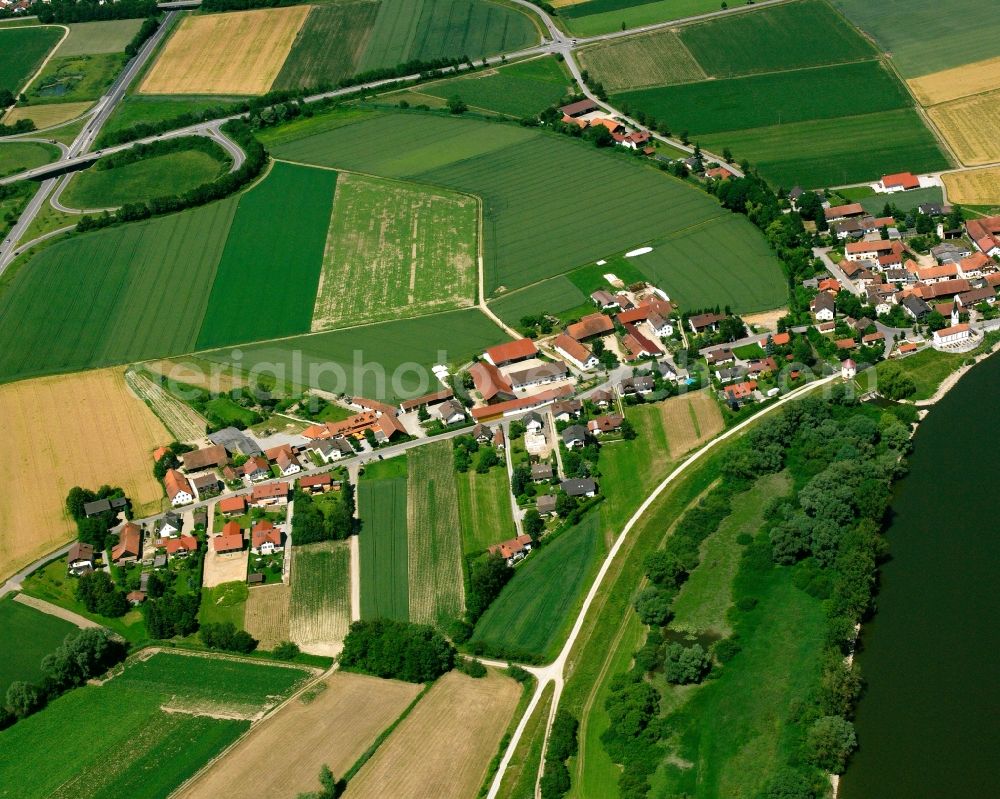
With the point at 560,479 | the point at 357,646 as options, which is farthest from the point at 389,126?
the point at 357,646

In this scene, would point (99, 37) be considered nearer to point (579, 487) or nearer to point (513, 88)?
point (513, 88)

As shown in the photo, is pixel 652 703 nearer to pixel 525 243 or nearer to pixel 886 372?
pixel 886 372

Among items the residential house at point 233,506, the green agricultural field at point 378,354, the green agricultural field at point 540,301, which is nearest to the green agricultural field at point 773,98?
the green agricultural field at point 540,301

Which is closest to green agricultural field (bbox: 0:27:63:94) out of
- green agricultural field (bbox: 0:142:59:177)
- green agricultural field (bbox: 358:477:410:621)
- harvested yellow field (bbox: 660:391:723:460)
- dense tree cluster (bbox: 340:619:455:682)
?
green agricultural field (bbox: 0:142:59:177)

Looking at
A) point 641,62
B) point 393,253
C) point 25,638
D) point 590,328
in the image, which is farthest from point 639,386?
point 641,62

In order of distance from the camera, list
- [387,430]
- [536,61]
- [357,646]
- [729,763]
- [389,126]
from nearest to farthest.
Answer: [729,763], [357,646], [387,430], [389,126], [536,61]

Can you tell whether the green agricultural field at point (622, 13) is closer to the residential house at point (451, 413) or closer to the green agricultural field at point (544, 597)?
the residential house at point (451, 413)

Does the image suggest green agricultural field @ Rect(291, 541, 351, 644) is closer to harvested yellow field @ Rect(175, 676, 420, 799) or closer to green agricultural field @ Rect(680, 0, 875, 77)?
harvested yellow field @ Rect(175, 676, 420, 799)
